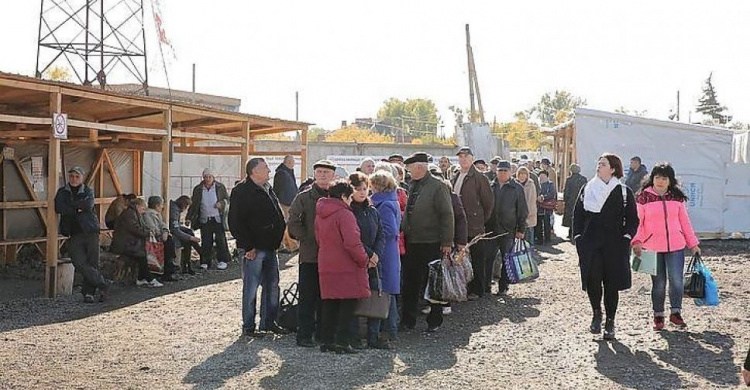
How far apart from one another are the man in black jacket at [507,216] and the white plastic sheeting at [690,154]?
8.21m

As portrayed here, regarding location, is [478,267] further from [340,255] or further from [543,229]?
[543,229]

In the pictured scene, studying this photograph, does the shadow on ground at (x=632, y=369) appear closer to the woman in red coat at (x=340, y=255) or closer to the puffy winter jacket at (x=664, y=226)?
the puffy winter jacket at (x=664, y=226)

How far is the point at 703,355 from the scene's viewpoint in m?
7.00

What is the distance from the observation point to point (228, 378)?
20.2 feet

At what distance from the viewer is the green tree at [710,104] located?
67625mm

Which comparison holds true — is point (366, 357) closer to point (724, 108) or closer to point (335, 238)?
point (335, 238)

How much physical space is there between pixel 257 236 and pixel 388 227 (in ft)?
4.05

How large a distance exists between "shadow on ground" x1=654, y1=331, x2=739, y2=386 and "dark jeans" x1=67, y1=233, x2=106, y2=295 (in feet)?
20.5

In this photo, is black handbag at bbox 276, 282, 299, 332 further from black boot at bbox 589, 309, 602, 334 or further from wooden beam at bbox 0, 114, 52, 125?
wooden beam at bbox 0, 114, 52, 125

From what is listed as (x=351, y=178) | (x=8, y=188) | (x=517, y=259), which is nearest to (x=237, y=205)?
(x=351, y=178)

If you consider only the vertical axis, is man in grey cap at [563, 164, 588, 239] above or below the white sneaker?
above

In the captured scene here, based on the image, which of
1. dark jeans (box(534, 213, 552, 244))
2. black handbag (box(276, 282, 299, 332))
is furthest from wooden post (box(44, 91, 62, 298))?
dark jeans (box(534, 213, 552, 244))

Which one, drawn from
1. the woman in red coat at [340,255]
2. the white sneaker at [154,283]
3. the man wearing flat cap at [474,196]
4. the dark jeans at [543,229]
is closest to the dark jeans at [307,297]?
the woman in red coat at [340,255]

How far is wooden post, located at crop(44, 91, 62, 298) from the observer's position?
9.79 metres
